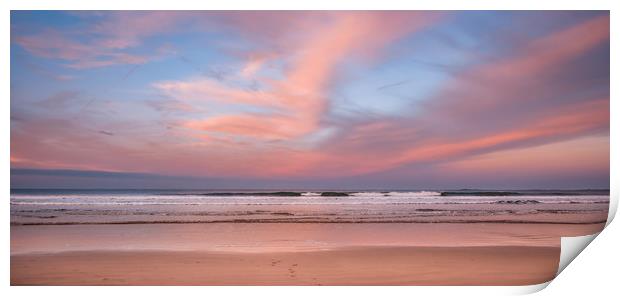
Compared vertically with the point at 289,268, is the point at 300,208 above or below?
above

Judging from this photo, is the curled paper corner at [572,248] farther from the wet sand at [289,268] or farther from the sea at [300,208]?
the sea at [300,208]

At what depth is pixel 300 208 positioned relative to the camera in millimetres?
7359

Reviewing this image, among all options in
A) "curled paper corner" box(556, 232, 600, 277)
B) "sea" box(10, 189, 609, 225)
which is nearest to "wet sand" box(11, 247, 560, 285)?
"curled paper corner" box(556, 232, 600, 277)

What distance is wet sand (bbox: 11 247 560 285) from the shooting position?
11.8ft

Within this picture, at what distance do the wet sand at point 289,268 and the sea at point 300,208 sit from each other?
44.9 inches

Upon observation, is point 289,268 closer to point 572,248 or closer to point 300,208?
point 572,248

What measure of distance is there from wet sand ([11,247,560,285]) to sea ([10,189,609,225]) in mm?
1139

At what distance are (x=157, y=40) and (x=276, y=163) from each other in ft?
4.94

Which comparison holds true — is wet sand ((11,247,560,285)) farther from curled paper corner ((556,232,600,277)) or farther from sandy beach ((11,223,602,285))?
curled paper corner ((556,232,600,277))

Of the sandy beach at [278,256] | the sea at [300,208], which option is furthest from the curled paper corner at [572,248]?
the sea at [300,208]

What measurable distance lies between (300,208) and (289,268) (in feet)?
11.8

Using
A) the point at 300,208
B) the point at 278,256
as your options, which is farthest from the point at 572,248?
the point at 300,208
